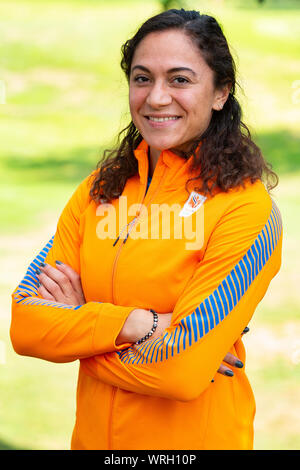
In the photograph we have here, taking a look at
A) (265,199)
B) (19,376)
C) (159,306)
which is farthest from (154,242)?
(19,376)

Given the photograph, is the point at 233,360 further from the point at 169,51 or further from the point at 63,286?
the point at 169,51

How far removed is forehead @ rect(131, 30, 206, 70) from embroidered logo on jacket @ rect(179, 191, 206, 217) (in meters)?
0.40

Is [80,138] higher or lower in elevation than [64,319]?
higher

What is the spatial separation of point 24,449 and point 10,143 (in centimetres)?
1159

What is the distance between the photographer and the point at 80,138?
50.8ft

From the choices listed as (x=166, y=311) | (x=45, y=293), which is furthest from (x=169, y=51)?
(x=45, y=293)

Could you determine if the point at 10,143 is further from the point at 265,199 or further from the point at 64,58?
the point at 265,199

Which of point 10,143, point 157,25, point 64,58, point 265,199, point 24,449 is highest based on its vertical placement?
point 64,58

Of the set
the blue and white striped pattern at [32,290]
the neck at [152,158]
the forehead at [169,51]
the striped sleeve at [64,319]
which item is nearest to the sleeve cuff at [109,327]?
the striped sleeve at [64,319]

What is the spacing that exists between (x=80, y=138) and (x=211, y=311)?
13.8 meters

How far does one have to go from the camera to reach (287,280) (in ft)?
24.3

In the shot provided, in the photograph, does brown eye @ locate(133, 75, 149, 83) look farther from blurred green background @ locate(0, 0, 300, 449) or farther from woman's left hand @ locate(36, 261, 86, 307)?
woman's left hand @ locate(36, 261, 86, 307)

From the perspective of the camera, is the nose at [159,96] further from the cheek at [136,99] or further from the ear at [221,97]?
the ear at [221,97]

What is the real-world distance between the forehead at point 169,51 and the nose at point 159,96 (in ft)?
0.20
